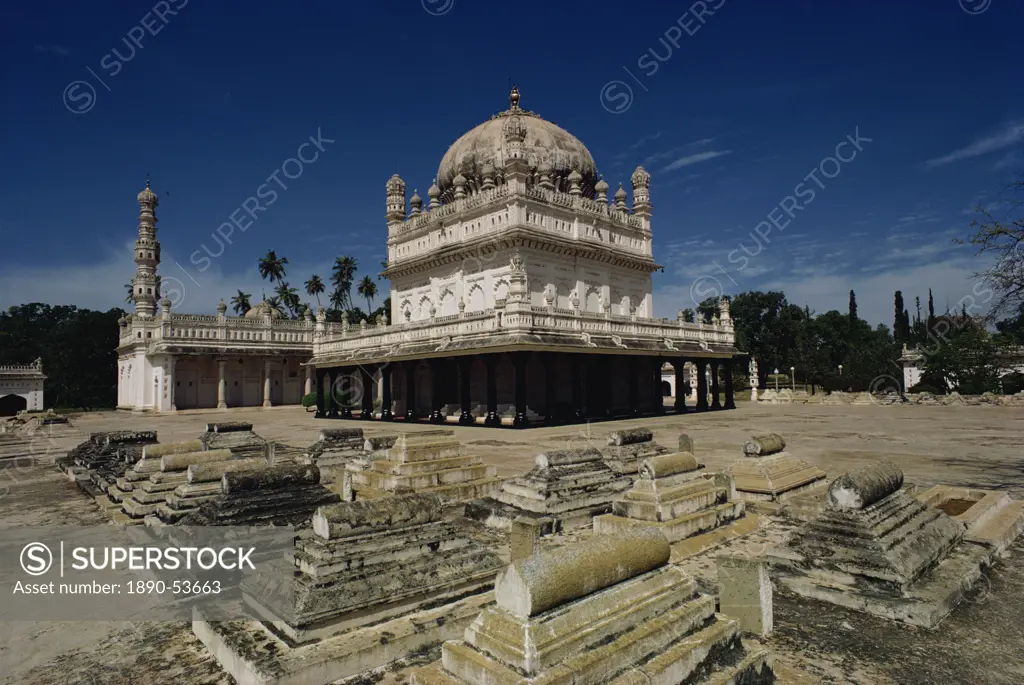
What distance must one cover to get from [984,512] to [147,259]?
56395 millimetres

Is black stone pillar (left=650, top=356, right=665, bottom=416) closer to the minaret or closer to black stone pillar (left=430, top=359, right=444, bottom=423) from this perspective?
black stone pillar (left=430, top=359, right=444, bottom=423)

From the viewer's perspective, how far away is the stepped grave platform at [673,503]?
7.88 meters

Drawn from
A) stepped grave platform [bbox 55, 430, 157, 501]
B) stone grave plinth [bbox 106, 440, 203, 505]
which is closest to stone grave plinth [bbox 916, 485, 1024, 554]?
stone grave plinth [bbox 106, 440, 203, 505]

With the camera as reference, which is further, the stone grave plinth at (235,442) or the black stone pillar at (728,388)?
the black stone pillar at (728,388)

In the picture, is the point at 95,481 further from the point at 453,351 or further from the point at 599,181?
the point at 599,181

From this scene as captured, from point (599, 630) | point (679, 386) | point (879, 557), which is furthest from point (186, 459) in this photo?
point (679, 386)

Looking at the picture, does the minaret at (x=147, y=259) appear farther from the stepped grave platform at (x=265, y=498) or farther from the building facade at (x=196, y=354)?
the stepped grave platform at (x=265, y=498)

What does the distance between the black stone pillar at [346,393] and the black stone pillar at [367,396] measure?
132 centimetres

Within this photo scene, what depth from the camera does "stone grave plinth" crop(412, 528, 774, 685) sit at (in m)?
3.28

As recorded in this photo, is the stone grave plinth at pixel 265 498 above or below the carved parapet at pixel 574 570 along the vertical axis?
below

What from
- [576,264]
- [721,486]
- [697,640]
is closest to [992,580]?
[721,486]

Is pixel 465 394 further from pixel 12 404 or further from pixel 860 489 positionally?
pixel 12 404

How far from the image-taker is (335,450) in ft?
48.1

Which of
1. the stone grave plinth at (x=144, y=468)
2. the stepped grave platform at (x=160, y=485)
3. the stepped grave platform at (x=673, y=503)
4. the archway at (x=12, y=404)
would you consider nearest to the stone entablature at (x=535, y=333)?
the stone grave plinth at (x=144, y=468)
